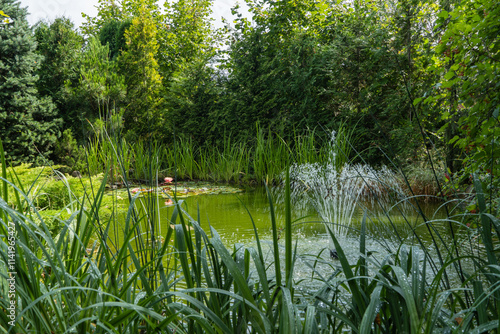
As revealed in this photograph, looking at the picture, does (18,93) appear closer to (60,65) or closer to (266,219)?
(60,65)

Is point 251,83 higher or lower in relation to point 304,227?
higher

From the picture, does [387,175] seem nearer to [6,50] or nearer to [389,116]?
[389,116]

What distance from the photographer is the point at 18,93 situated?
779cm

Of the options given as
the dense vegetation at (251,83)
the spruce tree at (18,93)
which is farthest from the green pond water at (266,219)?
the spruce tree at (18,93)

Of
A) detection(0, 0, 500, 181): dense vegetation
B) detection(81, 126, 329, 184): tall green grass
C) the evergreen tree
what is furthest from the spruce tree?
detection(81, 126, 329, 184): tall green grass

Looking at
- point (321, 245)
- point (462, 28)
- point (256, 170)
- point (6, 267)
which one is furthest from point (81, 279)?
point (256, 170)

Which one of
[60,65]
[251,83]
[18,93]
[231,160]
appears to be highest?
[60,65]

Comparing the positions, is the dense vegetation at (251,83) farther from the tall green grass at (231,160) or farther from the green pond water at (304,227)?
the green pond water at (304,227)

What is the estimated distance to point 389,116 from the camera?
6.71m

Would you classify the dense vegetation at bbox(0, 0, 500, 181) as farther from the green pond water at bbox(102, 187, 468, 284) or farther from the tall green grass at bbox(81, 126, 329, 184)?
the green pond water at bbox(102, 187, 468, 284)

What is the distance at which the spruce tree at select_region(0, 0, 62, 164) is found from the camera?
7.69 metres

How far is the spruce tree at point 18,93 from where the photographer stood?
7.69m

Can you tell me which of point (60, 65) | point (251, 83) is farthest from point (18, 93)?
point (251, 83)

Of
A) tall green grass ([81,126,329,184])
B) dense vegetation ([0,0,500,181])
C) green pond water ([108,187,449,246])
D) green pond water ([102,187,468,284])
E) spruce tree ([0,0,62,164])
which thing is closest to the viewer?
green pond water ([102,187,468,284])
